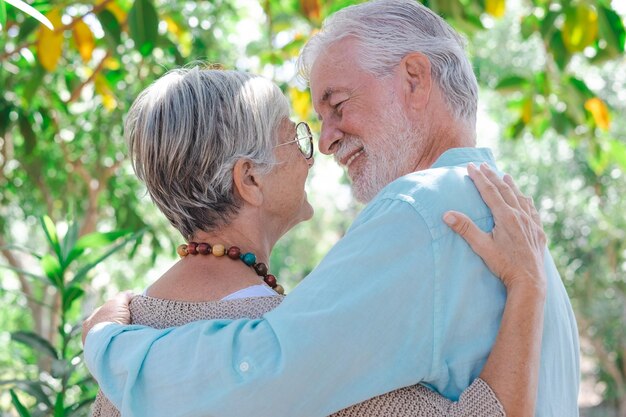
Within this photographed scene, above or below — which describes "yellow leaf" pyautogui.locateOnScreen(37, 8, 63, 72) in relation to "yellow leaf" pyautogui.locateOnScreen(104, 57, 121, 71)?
above

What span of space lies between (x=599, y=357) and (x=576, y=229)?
7.82 feet

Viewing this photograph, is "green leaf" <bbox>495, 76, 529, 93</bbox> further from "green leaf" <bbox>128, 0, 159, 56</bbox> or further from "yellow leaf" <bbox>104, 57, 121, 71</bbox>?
"yellow leaf" <bbox>104, 57, 121, 71</bbox>

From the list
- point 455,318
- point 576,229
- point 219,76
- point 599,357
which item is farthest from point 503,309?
point 599,357

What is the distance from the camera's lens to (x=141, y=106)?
6.57 feet

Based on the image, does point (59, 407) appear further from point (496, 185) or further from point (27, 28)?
point (27, 28)

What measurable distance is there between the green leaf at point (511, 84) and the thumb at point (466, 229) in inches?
147

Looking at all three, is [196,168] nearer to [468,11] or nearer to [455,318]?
[455,318]

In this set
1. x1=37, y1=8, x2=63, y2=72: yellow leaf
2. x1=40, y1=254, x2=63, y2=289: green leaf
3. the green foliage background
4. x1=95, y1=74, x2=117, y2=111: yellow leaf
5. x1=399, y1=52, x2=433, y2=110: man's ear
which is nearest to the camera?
x1=399, y1=52, x2=433, y2=110: man's ear

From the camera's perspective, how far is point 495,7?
4383mm

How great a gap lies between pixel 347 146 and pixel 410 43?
289mm

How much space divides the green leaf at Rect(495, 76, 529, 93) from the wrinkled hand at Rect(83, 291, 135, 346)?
3617 millimetres

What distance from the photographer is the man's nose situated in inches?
89.2

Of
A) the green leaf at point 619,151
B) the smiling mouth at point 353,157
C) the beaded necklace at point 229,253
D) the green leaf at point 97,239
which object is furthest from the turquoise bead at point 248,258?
the green leaf at point 619,151

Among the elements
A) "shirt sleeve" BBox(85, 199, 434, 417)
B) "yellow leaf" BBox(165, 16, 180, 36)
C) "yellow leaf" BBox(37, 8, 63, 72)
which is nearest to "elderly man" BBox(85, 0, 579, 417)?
"shirt sleeve" BBox(85, 199, 434, 417)
